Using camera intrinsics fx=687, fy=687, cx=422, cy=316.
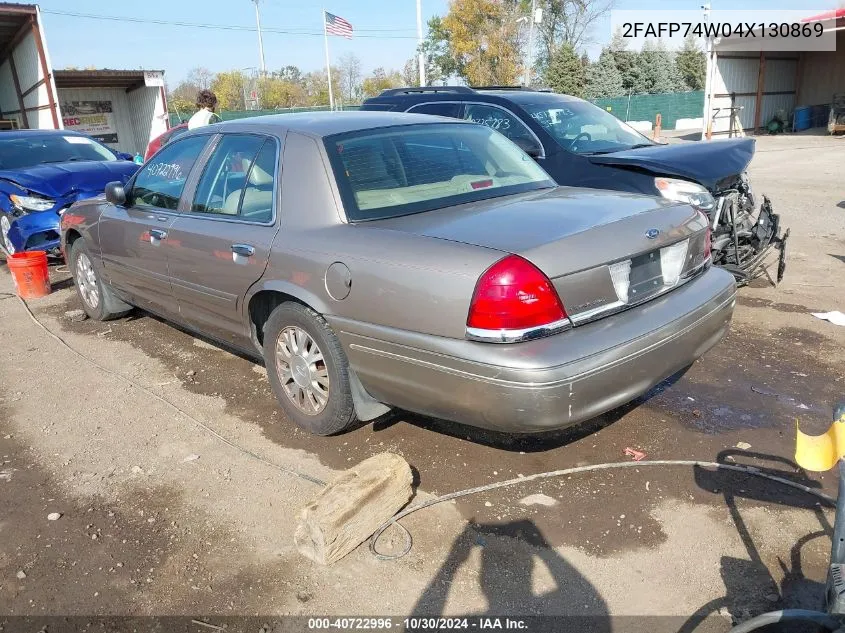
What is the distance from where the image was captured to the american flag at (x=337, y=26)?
31703 millimetres

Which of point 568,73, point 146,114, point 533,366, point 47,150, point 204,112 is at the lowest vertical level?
point 533,366

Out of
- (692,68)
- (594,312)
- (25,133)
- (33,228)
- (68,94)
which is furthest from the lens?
(692,68)

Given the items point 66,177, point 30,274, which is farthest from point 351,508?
point 66,177

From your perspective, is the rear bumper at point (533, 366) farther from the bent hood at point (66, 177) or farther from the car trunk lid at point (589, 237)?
the bent hood at point (66, 177)

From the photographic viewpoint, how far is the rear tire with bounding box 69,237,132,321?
5809 millimetres

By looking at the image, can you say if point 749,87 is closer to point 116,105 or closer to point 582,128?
→ point 116,105

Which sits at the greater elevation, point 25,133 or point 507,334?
point 25,133

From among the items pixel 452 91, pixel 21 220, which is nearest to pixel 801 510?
pixel 452 91

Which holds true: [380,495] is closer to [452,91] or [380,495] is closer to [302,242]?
[302,242]

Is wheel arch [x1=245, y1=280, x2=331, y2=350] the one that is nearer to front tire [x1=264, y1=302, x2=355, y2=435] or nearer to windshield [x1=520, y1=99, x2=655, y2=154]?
front tire [x1=264, y1=302, x2=355, y2=435]

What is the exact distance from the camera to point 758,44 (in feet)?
86.2

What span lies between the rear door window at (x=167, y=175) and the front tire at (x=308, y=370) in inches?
54.4

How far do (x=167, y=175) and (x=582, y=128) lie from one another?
12.7ft

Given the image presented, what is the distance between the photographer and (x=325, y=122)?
3.91 metres
